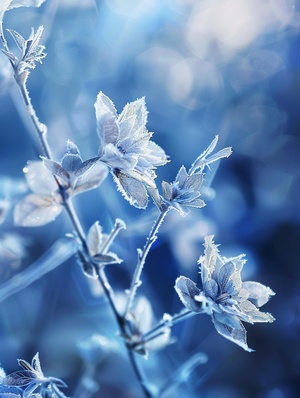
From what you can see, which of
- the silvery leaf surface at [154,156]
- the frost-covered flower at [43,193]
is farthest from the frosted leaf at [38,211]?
the silvery leaf surface at [154,156]

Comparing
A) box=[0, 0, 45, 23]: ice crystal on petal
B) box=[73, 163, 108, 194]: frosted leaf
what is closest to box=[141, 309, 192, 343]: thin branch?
box=[73, 163, 108, 194]: frosted leaf

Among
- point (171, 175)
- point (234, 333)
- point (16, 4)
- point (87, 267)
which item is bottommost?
point (234, 333)

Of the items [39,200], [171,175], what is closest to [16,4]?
[39,200]

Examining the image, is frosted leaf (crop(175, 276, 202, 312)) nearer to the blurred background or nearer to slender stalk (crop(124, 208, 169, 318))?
slender stalk (crop(124, 208, 169, 318))

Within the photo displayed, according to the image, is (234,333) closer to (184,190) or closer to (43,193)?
(184,190)

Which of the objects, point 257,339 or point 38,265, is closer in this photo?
point 38,265

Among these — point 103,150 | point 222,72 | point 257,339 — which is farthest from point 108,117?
point 222,72

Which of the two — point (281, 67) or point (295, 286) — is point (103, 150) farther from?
point (281, 67)

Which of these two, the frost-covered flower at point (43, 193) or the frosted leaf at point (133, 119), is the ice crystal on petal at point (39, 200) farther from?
the frosted leaf at point (133, 119)
